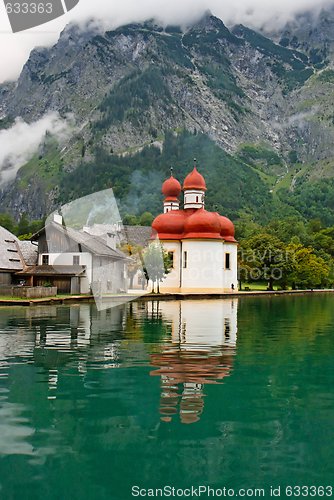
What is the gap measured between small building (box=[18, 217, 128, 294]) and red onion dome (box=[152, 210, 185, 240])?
365 inches

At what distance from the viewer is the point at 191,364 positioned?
656 inches

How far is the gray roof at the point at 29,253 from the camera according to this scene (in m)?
58.8

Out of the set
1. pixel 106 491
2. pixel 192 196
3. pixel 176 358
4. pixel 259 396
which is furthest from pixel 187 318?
pixel 192 196

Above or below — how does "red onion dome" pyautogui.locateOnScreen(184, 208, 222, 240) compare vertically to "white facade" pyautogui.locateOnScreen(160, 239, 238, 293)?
above

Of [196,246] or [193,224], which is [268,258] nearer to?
[196,246]

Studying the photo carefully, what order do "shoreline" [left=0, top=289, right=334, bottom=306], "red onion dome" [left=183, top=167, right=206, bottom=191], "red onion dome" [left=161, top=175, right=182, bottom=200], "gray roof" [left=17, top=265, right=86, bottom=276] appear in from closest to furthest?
1. "shoreline" [left=0, top=289, right=334, bottom=306]
2. "gray roof" [left=17, top=265, right=86, bottom=276]
3. "red onion dome" [left=183, top=167, right=206, bottom=191]
4. "red onion dome" [left=161, top=175, right=182, bottom=200]

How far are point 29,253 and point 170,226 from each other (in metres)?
17.5

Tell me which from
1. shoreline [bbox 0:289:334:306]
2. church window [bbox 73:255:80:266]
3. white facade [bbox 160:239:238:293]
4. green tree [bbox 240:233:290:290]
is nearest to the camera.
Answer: shoreline [bbox 0:289:334:306]

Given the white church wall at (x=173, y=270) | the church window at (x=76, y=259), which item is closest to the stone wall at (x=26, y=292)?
the church window at (x=76, y=259)

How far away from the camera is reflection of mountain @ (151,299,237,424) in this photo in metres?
12.0

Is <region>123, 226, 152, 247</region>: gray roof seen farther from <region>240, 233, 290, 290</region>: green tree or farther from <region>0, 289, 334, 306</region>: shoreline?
<region>0, 289, 334, 306</region>: shoreline

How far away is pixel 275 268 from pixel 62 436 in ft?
238

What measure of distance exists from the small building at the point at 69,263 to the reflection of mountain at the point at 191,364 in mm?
28916

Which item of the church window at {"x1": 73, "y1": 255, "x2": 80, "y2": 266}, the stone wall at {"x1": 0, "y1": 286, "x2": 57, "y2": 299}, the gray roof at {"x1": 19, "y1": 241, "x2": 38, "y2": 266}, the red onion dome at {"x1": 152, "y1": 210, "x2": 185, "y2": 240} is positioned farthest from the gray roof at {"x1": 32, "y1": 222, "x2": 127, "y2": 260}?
the stone wall at {"x1": 0, "y1": 286, "x2": 57, "y2": 299}
